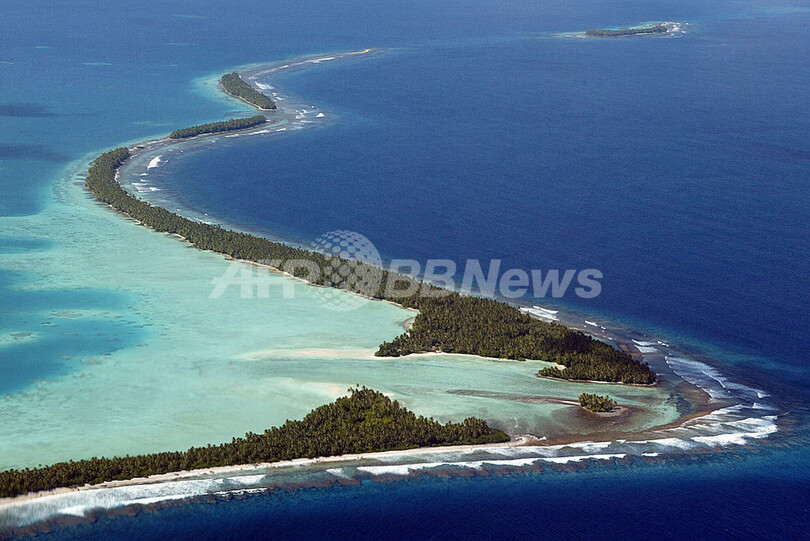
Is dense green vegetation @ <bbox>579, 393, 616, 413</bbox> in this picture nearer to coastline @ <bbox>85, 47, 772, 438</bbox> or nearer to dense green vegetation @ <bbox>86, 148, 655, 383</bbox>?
coastline @ <bbox>85, 47, 772, 438</bbox>

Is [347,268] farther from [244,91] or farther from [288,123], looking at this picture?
[244,91]

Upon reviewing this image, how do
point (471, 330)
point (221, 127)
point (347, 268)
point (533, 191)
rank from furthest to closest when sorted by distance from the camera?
1. point (221, 127)
2. point (533, 191)
3. point (347, 268)
4. point (471, 330)

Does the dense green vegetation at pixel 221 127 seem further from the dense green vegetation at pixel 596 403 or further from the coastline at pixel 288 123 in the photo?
the dense green vegetation at pixel 596 403

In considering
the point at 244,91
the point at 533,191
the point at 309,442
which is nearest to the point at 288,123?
the point at 244,91

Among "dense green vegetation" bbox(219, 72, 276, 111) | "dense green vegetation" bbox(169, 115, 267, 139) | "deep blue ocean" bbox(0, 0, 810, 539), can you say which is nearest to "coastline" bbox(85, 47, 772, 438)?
"dense green vegetation" bbox(219, 72, 276, 111)

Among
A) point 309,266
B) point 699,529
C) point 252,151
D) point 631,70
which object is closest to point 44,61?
point 252,151

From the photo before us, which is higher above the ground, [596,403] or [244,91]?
[244,91]
